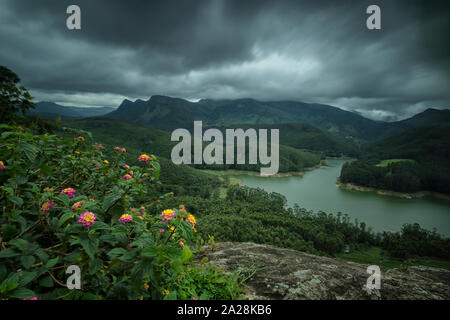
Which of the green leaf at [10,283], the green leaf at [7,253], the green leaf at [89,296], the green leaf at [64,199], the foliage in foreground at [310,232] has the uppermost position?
the green leaf at [64,199]

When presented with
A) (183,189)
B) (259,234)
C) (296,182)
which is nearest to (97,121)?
(183,189)

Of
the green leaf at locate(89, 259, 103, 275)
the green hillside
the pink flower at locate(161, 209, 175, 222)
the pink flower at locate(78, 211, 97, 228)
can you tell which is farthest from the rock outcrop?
the green hillside

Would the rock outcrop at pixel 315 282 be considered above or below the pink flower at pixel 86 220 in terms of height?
below

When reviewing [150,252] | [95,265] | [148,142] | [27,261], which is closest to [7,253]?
[27,261]

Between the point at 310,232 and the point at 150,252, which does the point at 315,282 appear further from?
the point at 310,232

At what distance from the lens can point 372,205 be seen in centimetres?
4806

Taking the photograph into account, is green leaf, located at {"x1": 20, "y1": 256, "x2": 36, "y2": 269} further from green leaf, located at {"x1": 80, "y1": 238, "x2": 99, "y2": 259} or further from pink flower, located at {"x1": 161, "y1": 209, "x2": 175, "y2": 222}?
pink flower, located at {"x1": 161, "y1": 209, "x2": 175, "y2": 222}

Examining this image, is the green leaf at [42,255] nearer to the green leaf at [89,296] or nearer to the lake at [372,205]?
the green leaf at [89,296]

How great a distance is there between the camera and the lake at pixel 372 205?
132ft

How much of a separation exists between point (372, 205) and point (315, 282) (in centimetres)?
5987

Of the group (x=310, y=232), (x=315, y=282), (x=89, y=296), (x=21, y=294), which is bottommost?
(x=310, y=232)

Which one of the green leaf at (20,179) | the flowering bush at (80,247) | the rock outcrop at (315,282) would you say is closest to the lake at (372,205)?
the rock outcrop at (315,282)

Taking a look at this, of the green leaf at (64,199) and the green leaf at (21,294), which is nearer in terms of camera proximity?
the green leaf at (21,294)

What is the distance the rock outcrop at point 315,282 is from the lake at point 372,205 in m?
48.3
